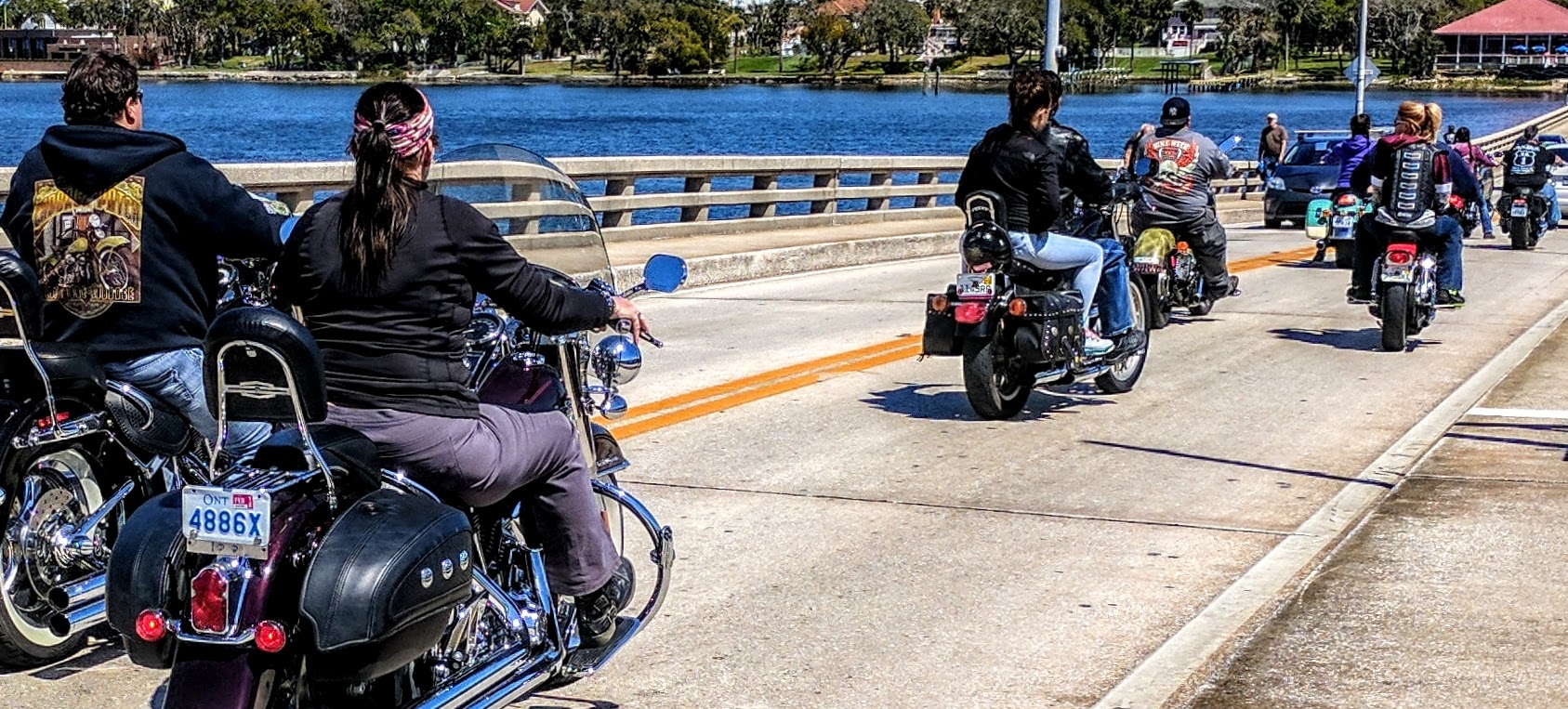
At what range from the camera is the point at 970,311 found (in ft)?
31.9

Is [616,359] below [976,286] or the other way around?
the other way around

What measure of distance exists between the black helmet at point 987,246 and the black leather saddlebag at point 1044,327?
23cm

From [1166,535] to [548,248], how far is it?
3.22 m

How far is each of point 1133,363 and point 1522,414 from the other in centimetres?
212

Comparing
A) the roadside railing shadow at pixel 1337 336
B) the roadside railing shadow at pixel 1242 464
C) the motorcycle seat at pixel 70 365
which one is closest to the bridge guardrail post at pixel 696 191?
the roadside railing shadow at pixel 1337 336

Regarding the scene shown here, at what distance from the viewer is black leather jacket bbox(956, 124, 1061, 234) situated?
9.84m

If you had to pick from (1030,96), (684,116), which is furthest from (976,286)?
(684,116)

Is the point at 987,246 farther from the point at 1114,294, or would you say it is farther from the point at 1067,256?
the point at 1114,294

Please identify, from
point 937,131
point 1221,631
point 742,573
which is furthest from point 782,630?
point 937,131

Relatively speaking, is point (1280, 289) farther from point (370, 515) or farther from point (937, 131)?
point (937, 131)

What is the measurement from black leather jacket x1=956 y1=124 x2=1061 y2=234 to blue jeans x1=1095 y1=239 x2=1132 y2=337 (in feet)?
2.79

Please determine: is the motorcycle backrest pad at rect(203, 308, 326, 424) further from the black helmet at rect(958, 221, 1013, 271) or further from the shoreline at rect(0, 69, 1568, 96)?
the shoreline at rect(0, 69, 1568, 96)

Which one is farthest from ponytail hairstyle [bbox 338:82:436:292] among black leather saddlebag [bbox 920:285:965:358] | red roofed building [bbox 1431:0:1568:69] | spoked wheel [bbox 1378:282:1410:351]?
red roofed building [bbox 1431:0:1568:69]

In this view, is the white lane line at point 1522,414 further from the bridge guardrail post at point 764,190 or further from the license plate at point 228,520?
the bridge guardrail post at point 764,190
